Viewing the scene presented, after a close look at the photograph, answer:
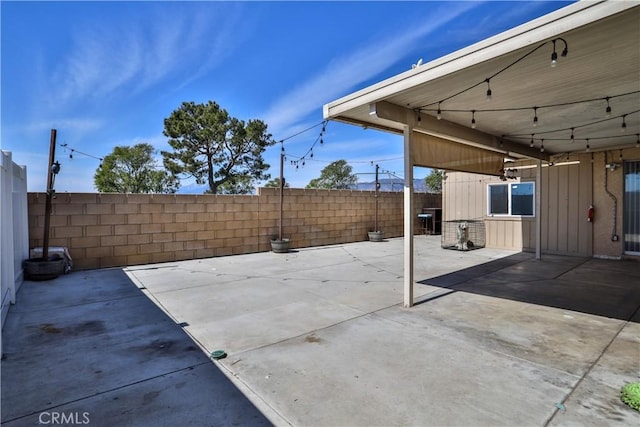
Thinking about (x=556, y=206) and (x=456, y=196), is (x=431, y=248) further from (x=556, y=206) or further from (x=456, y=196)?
(x=556, y=206)

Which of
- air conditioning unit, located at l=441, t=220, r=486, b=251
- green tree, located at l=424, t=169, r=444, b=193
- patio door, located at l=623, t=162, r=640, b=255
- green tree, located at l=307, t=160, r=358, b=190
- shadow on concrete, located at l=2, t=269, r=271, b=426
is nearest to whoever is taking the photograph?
shadow on concrete, located at l=2, t=269, r=271, b=426

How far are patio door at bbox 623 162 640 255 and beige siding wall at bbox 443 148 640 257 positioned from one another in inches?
4.4

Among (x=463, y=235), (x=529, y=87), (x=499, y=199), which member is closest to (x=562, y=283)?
(x=529, y=87)

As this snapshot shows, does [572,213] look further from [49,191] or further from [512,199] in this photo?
[49,191]

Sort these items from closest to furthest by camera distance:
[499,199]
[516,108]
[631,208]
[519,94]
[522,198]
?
[519,94] → [516,108] → [631,208] → [522,198] → [499,199]

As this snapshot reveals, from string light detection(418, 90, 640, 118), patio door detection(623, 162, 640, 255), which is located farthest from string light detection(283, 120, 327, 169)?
patio door detection(623, 162, 640, 255)

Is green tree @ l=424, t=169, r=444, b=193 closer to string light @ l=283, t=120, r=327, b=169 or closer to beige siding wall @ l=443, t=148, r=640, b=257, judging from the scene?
string light @ l=283, t=120, r=327, b=169

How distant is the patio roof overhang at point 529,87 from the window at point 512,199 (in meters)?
2.99

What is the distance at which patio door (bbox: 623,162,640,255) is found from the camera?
24.2 feet

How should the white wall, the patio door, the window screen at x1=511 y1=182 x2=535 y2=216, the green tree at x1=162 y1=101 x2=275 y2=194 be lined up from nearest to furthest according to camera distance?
1. the white wall
2. the patio door
3. the window screen at x1=511 y1=182 x2=535 y2=216
4. the green tree at x1=162 y1=101 x2=275 y2=194

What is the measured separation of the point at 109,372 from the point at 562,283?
6331mm

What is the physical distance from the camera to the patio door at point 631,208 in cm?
739

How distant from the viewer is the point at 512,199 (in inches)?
366

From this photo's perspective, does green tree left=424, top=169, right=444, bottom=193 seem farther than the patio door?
Yes
